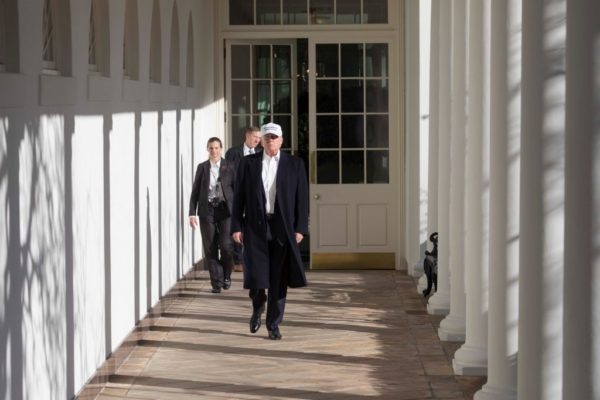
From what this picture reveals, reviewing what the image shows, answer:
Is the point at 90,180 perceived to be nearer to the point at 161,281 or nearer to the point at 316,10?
the point at 161,281

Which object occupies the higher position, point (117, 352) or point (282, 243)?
point (282, 243)

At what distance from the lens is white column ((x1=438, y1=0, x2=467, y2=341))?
10531 millimetres

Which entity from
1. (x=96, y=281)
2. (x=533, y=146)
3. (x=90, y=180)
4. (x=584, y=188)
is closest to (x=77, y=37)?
(x=90, y=180)

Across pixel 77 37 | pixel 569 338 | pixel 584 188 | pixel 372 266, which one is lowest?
pixel 372 266

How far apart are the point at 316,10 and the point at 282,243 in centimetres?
628

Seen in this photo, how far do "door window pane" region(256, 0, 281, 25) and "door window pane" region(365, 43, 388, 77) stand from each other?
1.17 m

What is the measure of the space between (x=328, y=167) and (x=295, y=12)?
1.92 meters

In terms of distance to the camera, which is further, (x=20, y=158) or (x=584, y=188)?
(x=20, y=158)

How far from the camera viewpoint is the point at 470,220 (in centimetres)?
932

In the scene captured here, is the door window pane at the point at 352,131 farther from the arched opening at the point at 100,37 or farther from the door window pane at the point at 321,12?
the arched opening at the point at 100,37

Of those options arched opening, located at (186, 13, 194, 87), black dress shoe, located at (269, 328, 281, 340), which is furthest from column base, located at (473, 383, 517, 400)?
arched opening, located at (186, 13, 194, 87)

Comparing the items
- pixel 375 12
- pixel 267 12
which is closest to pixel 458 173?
pixel 375 12

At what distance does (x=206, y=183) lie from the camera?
1345 centimetres

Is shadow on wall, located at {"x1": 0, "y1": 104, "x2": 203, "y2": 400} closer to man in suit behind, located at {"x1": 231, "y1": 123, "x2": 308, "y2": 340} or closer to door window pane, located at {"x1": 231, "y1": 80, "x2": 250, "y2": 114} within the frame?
man in suit behind, located at {"x1": 231, "y1": 123, "x2": 308, "y2": 340}
